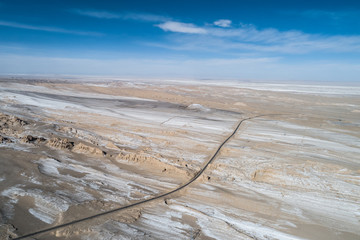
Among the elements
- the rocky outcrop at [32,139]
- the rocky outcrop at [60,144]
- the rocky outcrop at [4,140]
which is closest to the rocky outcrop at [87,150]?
the rocky outcrop at [60,144]

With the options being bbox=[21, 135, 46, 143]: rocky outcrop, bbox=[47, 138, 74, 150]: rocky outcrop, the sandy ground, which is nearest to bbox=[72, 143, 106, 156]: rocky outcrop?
the sandy ground

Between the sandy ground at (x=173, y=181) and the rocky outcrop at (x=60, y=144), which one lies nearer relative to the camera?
the sandy ground at (x=173, y=181)

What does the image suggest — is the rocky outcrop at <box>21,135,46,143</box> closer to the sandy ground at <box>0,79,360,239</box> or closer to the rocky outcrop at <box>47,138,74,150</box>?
the sandy ground at <box>0,79,360,239</box>

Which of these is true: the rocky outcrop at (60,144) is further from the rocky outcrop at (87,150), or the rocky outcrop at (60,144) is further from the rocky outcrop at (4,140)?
the rocky outcrop at (4,140)

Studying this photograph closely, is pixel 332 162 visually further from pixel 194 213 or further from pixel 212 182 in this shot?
pixel 194 213

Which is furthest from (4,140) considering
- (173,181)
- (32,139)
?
(173,181)

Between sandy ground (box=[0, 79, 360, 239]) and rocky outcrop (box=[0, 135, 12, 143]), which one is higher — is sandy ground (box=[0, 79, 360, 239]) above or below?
below

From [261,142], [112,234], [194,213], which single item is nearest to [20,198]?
[112,234]

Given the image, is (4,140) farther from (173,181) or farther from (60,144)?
(173,181)

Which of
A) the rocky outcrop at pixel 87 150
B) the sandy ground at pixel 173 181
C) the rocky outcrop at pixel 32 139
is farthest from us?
the rocky outcrop at pixel 32 139

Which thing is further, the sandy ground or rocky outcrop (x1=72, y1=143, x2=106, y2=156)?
rocky outcrop (x1=72, y1=143, x2=106, y2=156)

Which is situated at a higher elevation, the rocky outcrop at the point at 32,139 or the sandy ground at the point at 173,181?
the rocky outcrop at the point at 32,139
